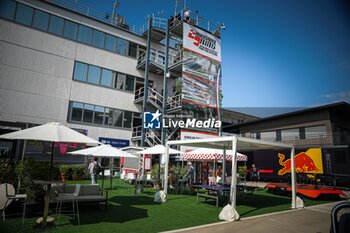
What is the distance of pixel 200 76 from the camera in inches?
866

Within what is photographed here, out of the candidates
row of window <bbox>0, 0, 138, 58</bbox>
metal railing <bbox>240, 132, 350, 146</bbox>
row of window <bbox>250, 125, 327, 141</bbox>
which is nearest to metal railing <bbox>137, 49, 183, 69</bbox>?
row of window <bbox>0, 0, 138, 58</bbox>

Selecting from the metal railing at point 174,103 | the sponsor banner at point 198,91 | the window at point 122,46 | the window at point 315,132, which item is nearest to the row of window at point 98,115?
the metal railing at point 174,103

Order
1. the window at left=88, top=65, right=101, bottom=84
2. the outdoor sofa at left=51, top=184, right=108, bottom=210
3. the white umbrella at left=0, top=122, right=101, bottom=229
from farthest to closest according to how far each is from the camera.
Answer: the window at left=88, top=65, right=101, bottom=84 → the outdoor sofa at left=51, top=184, right=108, bottom=210 → the white umbrella at left=0, top=122, right=101, bottom=229

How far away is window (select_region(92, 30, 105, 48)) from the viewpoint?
2194 cm

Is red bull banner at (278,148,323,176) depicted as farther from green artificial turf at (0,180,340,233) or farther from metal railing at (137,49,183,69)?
metal railing at (137,49,183,69)

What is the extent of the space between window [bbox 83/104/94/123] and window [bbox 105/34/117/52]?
608 cm

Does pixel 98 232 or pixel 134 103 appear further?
pixel 134 103

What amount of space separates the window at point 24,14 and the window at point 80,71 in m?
4.71

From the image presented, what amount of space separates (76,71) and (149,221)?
17604 millimetres

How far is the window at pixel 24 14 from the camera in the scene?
59.9 ft

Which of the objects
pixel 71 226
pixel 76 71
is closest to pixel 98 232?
pixel 71 226

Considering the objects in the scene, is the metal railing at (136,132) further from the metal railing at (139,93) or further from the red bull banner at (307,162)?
the red bull banner at (307,162)

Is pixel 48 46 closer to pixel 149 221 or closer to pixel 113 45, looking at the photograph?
pixel 113 45

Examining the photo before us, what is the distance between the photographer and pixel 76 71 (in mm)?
20625
